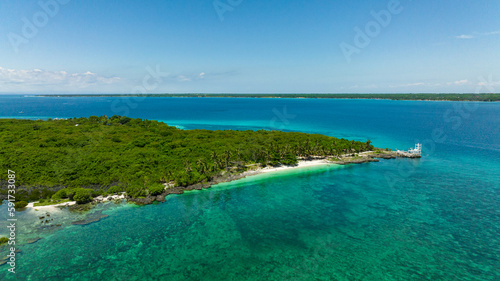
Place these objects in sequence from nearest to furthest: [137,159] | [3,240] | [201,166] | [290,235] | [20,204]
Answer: [3,240] < [290,235] < [20,204] < [137,159] < [201,166]

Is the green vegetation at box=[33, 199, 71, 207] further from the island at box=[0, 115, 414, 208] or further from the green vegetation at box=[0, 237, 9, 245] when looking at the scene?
the green vegetation at box=[0, 237, 9, 245]

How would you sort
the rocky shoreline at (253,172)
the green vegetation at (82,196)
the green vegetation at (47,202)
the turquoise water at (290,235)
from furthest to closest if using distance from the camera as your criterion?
the rocky shoreline at (253,172) < the green vegetation at (82,196) < the green vegetation at (47,202) < the turquoise water at (290,235)

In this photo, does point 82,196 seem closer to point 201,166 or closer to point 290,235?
point 201,166

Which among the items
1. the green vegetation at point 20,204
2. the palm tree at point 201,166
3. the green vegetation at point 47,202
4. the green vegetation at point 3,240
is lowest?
the green vegetation at point 3,240

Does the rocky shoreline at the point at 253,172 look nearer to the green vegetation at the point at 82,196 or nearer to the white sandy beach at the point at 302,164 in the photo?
the white sandy beach at the point at 302,164

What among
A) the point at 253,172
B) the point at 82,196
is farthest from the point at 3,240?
the point at 253,172

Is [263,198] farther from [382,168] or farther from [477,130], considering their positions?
[477,130]

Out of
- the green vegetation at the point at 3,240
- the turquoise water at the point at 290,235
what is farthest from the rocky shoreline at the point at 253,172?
the green vegetation at the point at 3,240
